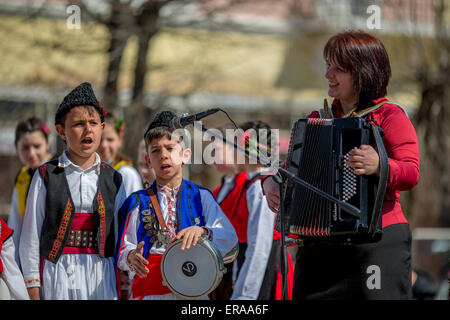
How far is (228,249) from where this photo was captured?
407 centimetres

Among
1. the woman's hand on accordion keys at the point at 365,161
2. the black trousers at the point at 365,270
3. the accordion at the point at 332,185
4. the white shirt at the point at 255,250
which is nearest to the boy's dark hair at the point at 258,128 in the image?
the white shirt at the point at 255,250

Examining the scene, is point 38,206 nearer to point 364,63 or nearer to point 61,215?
point 61,215

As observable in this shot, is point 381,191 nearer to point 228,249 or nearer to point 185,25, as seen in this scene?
point 228,249

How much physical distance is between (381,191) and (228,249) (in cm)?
109

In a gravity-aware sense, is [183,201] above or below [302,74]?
below

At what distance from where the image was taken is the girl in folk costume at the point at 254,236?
538 cm

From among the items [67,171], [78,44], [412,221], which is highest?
[78,44]

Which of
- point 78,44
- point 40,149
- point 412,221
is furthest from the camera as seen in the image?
point 412,221

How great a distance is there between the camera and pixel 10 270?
4.17 m

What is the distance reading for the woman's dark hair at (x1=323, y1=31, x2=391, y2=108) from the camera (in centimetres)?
362

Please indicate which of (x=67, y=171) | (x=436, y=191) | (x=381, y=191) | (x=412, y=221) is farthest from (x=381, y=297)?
(x=436, y=191)
